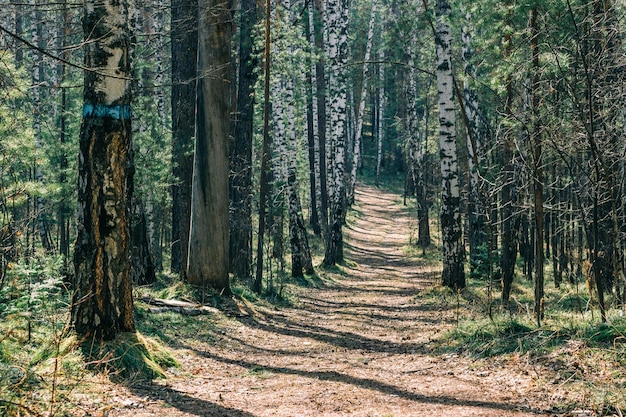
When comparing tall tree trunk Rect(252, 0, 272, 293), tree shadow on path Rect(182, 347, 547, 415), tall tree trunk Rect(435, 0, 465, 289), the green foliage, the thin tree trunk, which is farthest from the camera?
the green foliage

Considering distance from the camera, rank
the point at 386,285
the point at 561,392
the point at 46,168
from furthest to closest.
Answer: the point at 46,168 < the point at 386,285 < the point at 561,392

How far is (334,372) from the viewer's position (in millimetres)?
7223

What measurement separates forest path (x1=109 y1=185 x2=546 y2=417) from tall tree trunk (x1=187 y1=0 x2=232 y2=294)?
1.31 meters

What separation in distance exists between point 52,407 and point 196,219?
685 cm

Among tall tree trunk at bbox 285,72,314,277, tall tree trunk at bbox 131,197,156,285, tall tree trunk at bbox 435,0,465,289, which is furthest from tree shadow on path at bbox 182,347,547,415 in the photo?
tall tree trunk at bbox 285,72,314,277

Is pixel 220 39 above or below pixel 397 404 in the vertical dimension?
above

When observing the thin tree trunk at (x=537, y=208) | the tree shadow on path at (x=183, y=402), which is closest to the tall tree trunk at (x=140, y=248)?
the tree shadow on path at (x=183, y=402)

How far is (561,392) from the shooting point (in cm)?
538

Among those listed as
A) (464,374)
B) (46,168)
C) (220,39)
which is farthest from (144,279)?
(46,168)

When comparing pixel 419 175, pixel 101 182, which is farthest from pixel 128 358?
pixel 419 175

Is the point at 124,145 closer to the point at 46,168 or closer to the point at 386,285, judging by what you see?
the point at 386,285

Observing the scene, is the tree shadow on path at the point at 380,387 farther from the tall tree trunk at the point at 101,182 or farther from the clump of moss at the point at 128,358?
the tall tree trunk at the point at 101,182

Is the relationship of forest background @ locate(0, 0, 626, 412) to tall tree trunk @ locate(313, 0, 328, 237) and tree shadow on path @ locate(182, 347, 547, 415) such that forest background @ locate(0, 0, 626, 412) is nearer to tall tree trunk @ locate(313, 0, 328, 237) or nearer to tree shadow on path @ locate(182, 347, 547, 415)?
tall tree trunk @ locate(313, 0, 328, 237)

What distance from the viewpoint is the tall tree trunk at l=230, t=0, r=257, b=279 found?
49.1ft
